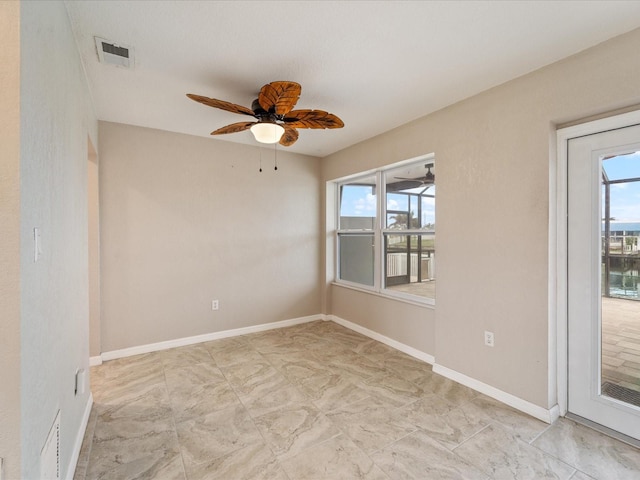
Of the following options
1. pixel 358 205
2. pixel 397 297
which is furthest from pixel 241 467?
pixel 358 205

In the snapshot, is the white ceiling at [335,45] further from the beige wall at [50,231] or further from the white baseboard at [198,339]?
the white baseboard at [198,339]

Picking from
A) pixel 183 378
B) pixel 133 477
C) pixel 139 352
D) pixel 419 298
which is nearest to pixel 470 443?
pixel 419 298

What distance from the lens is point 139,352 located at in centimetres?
344

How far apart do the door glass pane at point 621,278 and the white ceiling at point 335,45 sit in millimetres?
893

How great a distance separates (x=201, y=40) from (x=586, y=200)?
9.08ft

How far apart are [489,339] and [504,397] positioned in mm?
436

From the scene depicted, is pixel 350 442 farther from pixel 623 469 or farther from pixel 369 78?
pixel 369 78

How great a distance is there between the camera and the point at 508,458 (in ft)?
6.02

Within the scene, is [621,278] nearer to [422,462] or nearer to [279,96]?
[422,462]

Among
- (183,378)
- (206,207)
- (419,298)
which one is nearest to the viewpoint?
(183,378)

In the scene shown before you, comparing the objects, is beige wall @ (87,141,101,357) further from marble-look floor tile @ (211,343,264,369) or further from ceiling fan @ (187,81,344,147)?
ceiling fan @ (187,81,344,147)

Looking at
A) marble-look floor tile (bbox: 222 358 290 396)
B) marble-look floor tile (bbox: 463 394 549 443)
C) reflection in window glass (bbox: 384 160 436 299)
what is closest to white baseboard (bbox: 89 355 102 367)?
marble-look floor tile (bbox: 222 358 290 396)

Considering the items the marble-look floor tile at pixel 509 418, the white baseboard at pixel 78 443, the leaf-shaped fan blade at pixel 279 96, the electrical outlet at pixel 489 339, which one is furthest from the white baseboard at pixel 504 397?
the white baseboard at pixel 78 443

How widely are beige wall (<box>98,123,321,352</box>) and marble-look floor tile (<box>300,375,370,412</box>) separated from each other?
65.3 inches
